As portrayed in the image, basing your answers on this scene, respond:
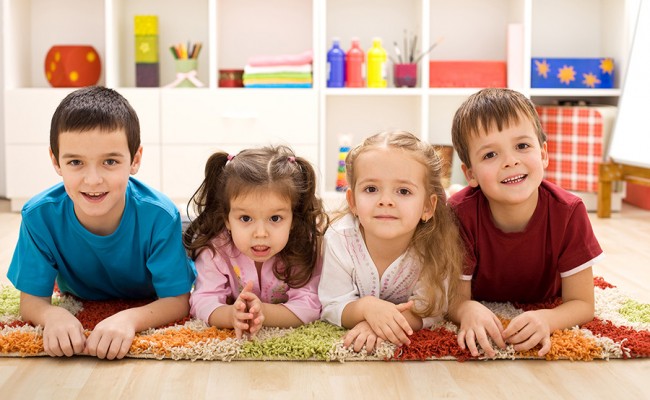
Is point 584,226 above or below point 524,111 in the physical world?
below

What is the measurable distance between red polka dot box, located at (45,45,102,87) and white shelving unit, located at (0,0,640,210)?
0.27ft

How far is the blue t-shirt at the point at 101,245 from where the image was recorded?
1.54 metres

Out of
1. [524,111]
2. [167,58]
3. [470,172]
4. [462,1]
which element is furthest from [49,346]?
[462,1]

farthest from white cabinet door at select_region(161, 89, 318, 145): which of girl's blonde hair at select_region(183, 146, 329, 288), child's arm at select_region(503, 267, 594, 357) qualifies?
child's arm at select_region(503, 267, 594, 357)

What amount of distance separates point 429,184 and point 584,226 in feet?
1.00

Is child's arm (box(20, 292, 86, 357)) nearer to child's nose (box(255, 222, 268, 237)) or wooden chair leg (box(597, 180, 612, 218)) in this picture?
child's nose (box(255, 222, 268, 237))

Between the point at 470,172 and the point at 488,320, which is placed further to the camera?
the point at 470,172

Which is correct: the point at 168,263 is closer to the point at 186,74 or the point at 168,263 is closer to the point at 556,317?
the point at 556,317

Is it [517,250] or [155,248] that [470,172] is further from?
[155,248]

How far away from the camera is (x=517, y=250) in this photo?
1.58m

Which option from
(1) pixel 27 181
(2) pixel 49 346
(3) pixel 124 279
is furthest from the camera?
(1) pixel 27 181

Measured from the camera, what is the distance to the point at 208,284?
157 centimetres

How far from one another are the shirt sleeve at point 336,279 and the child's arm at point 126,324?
26 cm

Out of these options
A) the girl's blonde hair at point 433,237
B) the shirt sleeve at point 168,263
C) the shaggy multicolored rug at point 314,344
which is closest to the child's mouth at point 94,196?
the shirt sleeve at point 168,263
